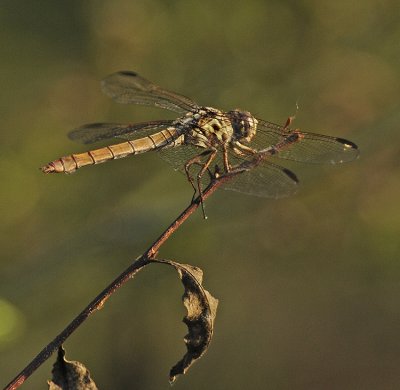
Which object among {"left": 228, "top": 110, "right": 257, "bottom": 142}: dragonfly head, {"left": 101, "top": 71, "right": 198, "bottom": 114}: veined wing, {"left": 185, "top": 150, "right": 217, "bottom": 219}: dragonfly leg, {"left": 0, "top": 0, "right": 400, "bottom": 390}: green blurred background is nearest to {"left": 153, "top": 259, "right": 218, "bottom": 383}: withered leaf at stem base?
{"left": 185, "top": 150, "right": 217, "bottom": 219}: dragonfly leg

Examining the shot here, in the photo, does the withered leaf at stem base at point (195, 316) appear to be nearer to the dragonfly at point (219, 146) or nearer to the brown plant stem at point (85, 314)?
the brown plant stem at point (85, 314)

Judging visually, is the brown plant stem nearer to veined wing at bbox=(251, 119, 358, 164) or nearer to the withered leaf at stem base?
the withered leaf at stem base

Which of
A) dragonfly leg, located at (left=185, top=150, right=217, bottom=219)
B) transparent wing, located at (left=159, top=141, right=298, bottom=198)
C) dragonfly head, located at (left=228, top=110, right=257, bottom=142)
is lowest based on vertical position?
dragonfly leg, located at (left=185, top=150, right=217, bottom=219)

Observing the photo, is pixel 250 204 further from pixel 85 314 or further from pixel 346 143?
pixel 85 314

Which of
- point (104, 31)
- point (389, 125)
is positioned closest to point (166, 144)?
point (389, 125)

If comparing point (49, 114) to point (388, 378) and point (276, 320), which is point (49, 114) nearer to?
point (276, 320)
